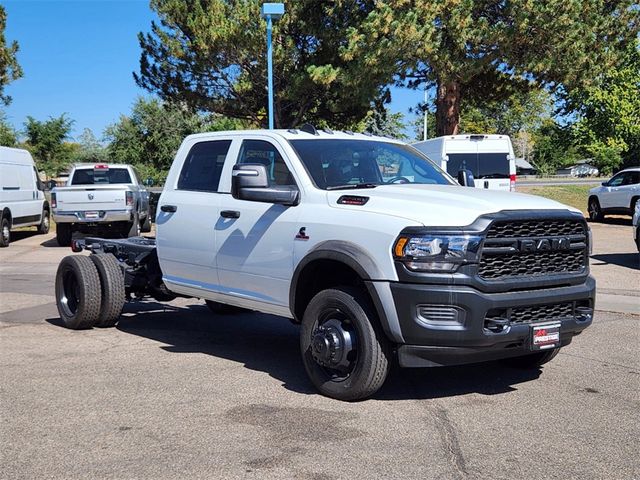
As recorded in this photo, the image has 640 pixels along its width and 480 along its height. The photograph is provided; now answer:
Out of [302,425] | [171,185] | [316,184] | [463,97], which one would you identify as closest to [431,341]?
[302,425]

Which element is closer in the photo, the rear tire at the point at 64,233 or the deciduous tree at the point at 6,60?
the rear tire at the point at 64,233

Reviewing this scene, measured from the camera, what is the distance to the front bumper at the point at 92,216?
705 inches

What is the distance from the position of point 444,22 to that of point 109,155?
35.5 m

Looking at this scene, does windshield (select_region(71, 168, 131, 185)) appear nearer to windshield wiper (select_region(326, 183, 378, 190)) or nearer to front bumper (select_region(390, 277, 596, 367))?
windshield wiper (select_region(326, 183, 378, 190))

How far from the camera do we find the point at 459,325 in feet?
16.4

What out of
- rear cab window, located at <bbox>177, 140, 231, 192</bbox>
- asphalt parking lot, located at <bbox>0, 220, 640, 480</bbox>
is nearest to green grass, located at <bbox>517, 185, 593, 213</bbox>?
asphalt parking lot, located at <bbox>0, 220, 640, 480</bbox>

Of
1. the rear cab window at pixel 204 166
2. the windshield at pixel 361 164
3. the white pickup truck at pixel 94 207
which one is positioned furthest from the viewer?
the white pickup truck at pixel 94 207

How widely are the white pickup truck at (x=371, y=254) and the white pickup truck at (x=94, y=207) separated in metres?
11.2

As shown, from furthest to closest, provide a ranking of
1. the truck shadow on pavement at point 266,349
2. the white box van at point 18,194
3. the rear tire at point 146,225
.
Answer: the rear tire at point 146,225 → the white box van at point 18,194 → the truck shadow on pavement at point 266,349

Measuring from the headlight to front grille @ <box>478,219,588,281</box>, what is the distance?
0.37 feet

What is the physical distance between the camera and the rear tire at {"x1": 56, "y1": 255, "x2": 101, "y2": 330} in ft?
26.0

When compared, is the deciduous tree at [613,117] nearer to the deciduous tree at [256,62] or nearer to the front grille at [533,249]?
the deciduous tree at [256,62]

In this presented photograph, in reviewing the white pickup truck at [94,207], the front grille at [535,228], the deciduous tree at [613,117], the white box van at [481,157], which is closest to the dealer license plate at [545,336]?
the front grille at [535,228]

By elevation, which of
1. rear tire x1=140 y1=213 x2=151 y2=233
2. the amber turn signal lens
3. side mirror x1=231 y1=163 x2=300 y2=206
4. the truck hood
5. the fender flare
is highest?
side mirror x1=231 y1=163 x2=300 y2=206
